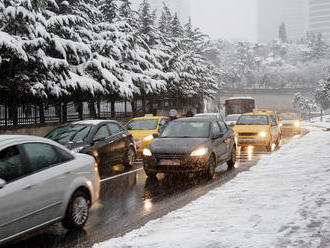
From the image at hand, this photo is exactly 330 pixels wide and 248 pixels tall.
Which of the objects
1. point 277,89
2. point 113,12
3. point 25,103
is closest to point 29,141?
point 25,103

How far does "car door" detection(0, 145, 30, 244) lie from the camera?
4.96 metres

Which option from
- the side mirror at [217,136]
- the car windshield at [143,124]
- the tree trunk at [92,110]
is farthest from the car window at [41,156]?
the tree trunk at [92,110]

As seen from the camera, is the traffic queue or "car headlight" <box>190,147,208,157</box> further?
"car headlight" <box>190,147,208,157</box>

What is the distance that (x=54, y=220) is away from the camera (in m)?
5.90

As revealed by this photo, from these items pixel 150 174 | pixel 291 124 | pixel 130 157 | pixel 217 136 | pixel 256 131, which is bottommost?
pixel 291 124

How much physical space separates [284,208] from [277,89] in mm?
117822

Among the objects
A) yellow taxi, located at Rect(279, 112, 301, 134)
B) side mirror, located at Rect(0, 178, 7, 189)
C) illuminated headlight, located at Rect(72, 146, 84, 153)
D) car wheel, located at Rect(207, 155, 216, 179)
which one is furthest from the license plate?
yellow taxi, located at Rect(279, 112, 301, 134)

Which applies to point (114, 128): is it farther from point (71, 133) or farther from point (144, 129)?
point (144, 129)

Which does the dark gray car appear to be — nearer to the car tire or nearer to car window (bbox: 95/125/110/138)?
the car tire

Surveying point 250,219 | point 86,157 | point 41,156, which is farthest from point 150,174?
point 41,156

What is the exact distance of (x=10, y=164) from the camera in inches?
210

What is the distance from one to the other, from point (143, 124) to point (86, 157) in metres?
10.3

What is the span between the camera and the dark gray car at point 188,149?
411 inches

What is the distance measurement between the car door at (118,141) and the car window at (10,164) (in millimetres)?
6879
